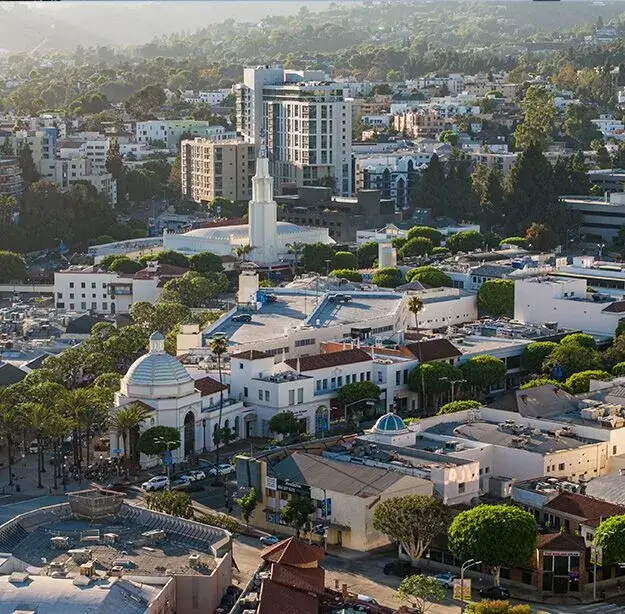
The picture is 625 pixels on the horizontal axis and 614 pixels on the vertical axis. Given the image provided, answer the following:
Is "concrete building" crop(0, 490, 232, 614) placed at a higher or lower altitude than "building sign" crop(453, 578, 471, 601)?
higher

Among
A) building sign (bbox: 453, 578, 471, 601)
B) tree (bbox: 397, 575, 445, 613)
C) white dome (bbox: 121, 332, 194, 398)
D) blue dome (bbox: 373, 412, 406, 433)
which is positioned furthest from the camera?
white dome (bbox: 121, 332, 194, 398)

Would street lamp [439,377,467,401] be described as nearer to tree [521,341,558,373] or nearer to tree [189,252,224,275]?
tree [521,341,558,373]

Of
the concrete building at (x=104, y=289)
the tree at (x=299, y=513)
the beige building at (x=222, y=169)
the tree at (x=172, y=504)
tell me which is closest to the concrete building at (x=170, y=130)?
the beige building at (x=222, y=169)

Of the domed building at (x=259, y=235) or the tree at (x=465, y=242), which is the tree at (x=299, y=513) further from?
the tree at (x=465, y=242)

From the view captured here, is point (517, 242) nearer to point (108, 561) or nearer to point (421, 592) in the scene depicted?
point (421, 592)

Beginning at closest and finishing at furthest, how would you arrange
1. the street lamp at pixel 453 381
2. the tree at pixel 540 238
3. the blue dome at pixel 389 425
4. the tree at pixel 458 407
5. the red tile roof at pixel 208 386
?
the blue dome at pixel 389 425
the tree at pixel 458 407
the red tile roof at pixel 208 386
the street lamp at pixel 453 381
the tree at pixel 540 238

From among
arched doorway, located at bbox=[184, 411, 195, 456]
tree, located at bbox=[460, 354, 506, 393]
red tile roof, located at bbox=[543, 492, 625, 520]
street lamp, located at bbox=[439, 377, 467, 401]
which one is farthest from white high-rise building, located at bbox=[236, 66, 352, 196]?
red tile roof, located at bbox=[543, 492, 625, 520]
